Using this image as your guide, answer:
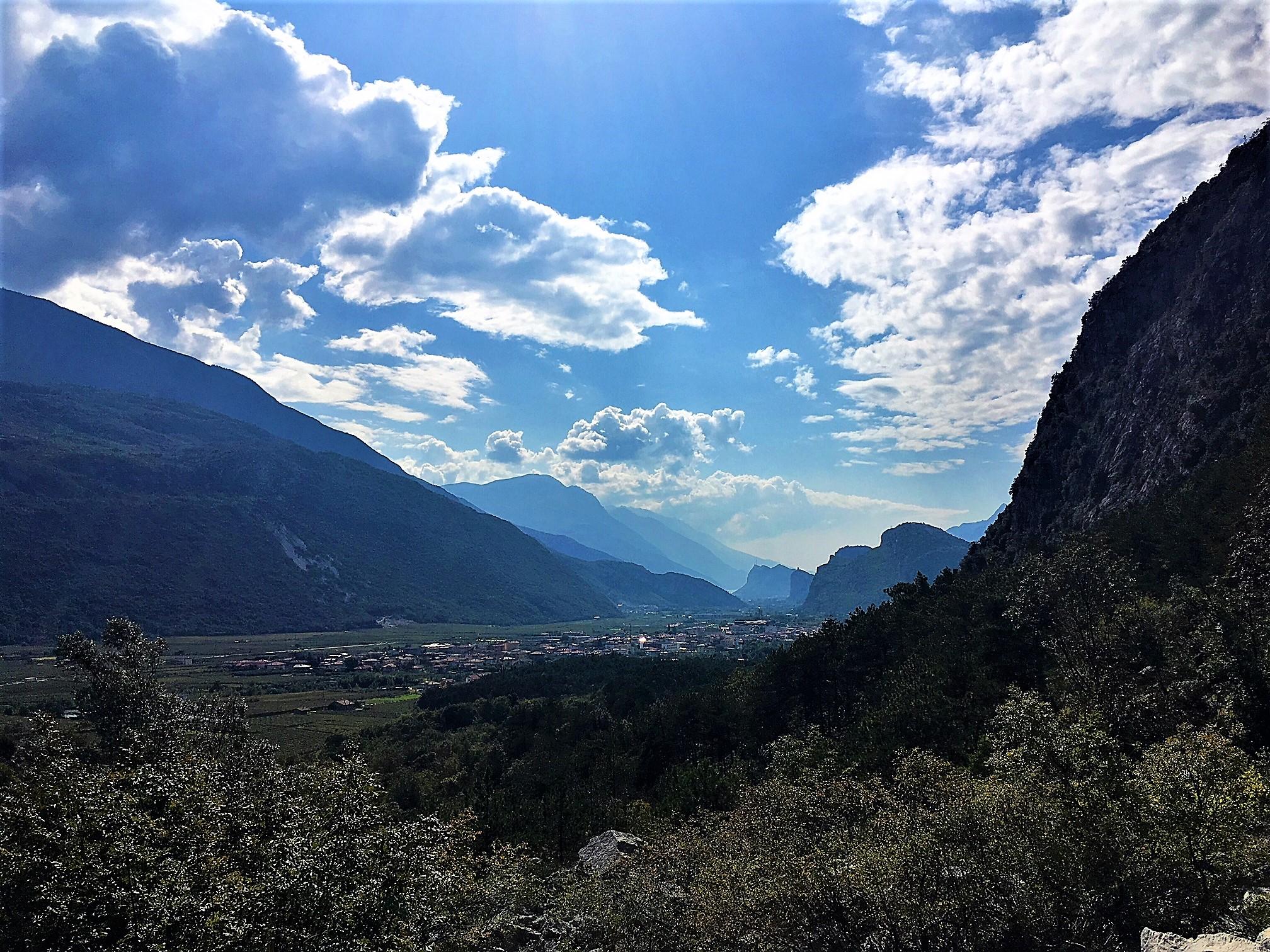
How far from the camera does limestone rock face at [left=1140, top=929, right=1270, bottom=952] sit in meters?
12.0

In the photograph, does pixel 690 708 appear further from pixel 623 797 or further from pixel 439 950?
pixel 439 950

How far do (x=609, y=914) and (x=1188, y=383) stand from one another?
91.6 meters

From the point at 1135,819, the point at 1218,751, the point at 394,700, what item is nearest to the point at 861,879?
the point at 1135,819

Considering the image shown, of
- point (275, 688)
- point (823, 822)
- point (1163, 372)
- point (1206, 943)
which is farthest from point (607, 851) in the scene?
point (275, 688)

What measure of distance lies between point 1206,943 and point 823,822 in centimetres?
1908

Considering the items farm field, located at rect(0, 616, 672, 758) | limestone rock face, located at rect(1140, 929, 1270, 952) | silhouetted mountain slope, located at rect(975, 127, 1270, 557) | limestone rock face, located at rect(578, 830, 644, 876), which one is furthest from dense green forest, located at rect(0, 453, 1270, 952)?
farm field, located at rect(0, 616, 672, 758)

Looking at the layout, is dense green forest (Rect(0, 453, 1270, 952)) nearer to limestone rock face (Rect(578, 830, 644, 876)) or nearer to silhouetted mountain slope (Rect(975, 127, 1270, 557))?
limestone rock face (Rect(578, 830, 644, 876))

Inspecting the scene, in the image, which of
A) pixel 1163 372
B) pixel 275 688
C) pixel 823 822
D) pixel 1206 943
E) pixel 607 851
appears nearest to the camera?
pixel 1206 943

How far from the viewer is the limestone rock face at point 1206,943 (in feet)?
39.4

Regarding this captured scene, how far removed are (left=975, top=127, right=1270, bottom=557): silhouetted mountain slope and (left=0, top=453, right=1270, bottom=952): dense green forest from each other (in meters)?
19.3

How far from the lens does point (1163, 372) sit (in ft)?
289

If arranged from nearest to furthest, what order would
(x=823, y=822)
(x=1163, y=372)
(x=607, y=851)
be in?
(x=823, y=822), (x=607, y=851), (x=1163, y=372)

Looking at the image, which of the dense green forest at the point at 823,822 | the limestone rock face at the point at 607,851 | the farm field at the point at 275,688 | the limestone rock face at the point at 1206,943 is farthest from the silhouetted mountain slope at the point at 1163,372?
the farm field at the point at 275,688

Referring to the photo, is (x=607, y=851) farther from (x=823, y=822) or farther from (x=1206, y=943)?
(x=1206, y=943)
